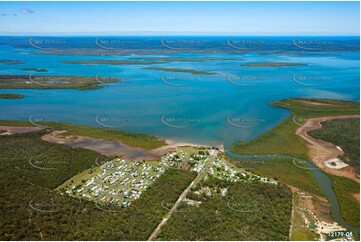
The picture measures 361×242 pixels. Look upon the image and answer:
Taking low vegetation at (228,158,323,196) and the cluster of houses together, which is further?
low vegetation at (228,158,323,196)

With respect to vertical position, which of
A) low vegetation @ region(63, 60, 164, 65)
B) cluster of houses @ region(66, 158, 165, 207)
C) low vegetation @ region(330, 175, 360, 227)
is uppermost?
low vegetation @ region(63, 60, 164, 65)

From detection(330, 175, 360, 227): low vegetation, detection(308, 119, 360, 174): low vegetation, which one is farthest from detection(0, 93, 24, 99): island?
detection(330, 175, 360, 227): low vegetation

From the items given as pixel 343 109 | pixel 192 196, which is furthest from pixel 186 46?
pixel 192 196

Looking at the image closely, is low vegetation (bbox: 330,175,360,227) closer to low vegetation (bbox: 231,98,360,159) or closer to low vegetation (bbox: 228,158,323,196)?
low vegetation (bbox: 228,158,323,196)

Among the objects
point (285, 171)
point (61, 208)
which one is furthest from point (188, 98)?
point (61, 208)

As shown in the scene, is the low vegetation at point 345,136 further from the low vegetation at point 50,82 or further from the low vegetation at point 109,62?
the low vegetation at point 109,62

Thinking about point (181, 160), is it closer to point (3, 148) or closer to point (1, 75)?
point (3, 148)

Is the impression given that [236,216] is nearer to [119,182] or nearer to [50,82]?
[119,182]
